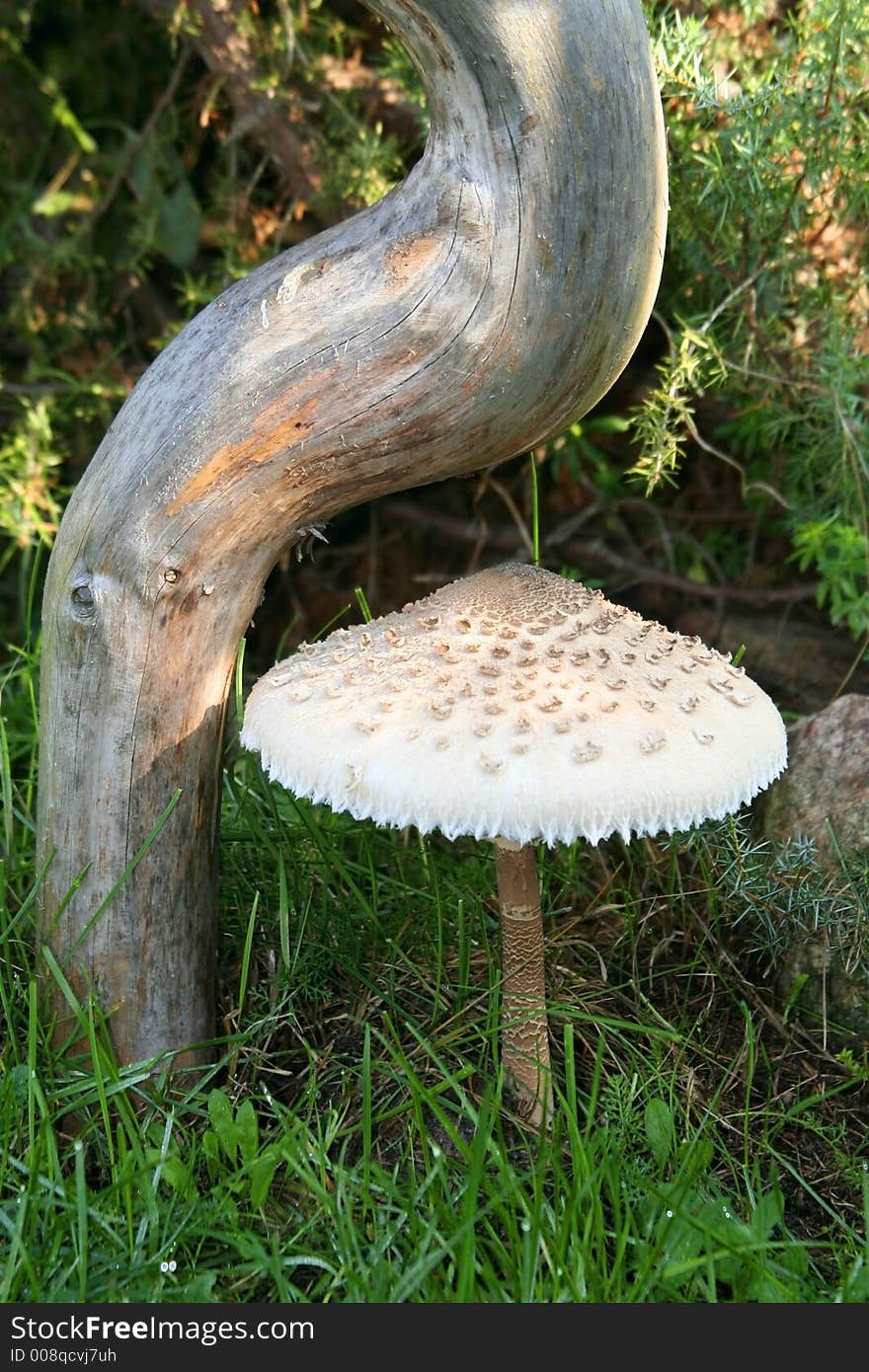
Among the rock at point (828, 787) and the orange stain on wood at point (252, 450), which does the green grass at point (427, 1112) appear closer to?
the rock at point (828, 787)

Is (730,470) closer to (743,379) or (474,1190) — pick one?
(743,379)

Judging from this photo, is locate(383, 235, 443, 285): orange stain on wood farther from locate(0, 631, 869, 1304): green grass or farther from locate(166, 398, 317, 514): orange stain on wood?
locate(0, 631, 869, 1304): green grass

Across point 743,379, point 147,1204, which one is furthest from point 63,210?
point 147,1204

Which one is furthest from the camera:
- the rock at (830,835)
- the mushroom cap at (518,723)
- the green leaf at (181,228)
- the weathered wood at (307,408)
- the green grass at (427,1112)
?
the green leaf at (181,228)

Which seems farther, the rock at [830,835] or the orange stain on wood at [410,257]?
the rock at [830,835]

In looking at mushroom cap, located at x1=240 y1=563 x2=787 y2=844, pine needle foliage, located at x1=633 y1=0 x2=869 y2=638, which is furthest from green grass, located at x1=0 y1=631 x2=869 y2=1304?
pine needle foliage, located at x1=633 y1=0 x2=869 y2=638

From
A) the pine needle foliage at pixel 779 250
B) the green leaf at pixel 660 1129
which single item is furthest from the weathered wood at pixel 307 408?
the green leaf at pixel 660 1129

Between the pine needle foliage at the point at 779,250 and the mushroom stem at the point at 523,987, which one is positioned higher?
the pine needle foliage at the point at 779,250
